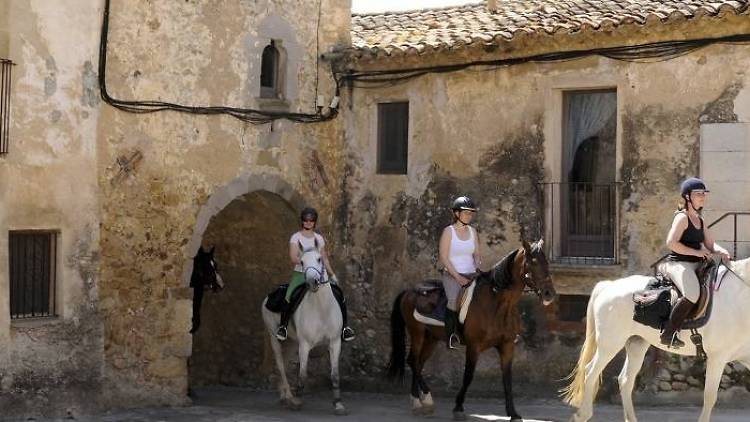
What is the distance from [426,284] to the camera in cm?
1362

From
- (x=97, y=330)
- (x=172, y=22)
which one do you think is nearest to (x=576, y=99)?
(x=172, y=22)

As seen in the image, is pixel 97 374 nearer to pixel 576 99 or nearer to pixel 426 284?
pixel 426 284

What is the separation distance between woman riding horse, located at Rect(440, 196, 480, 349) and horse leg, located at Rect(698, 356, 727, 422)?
276cm

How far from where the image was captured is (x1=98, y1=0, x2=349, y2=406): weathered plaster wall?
13383 mm

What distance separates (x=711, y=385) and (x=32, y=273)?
22.4ft

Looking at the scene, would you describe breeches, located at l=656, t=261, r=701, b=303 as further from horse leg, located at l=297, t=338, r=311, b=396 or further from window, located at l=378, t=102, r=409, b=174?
window, located at l=378, t=102, r=409, b=174

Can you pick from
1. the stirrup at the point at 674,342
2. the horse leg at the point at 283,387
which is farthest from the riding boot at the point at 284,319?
the stirrup at the point at 674,342

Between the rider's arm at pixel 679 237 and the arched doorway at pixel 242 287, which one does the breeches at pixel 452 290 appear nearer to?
the rider's arm at pixel 679 237

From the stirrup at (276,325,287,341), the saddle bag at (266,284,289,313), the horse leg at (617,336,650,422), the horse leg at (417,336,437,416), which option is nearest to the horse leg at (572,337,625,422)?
the horse leg at (617,336,650,422)

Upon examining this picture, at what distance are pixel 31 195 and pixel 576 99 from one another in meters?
6.53

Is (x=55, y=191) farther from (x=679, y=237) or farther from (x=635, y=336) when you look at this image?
(x=679, y=237)

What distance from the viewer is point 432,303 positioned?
13.4 metres

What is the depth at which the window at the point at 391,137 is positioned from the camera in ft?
52.7

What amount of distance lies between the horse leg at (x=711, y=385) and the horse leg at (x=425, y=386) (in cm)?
334
